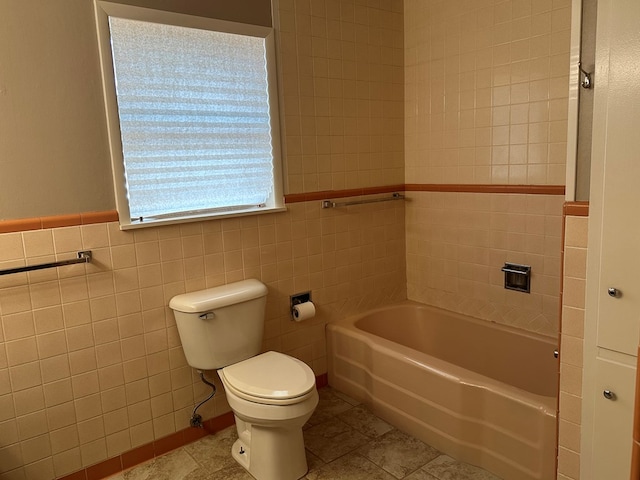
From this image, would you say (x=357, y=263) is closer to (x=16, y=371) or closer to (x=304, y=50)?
(x=304, y=50)

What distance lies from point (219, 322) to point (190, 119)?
95cm

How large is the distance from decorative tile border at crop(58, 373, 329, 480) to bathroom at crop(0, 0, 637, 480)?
3 centimetres

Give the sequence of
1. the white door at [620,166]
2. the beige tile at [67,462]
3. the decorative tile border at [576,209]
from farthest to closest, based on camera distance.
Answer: the beige tile at [67,462]
the decorative tile border at [576,209]
the white door at [620,166]

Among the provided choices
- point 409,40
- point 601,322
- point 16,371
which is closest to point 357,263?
point 409,40

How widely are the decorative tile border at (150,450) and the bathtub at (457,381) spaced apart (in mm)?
746

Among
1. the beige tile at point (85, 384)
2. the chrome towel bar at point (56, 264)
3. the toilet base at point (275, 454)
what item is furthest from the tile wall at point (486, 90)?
the beige tile at point (85, 384)

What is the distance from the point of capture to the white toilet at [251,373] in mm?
1935

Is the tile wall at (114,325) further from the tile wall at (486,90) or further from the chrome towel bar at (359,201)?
the tile wall at (486,90)

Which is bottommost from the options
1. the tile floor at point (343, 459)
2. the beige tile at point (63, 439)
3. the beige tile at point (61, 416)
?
the tile floor at point (343, 459)

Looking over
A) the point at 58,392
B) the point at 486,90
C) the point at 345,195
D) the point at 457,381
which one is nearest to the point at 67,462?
the point at 58,392

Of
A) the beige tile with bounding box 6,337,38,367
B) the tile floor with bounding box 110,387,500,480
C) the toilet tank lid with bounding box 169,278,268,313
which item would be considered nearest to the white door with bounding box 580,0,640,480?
the tile floor with bounding box 110,387,500,480

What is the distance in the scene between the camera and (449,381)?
2143mm

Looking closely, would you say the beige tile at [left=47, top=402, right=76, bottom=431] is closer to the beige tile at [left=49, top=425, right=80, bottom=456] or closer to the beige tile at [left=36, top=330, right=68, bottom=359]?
the beige tile at [left=49, top=425, right=80, bottom=456]

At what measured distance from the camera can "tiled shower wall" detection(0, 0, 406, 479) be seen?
6.31 feet
